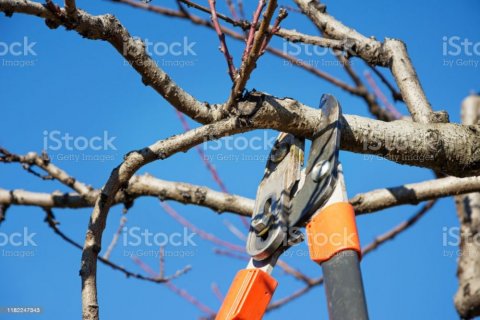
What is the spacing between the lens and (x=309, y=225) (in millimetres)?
1688

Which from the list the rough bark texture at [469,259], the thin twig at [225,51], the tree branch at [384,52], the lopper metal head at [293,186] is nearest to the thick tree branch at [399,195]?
the rough bark texture at [469,259]

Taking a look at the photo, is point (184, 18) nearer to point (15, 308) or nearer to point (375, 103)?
point (375, 103)

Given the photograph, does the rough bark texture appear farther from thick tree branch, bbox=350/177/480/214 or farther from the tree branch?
the tree branch

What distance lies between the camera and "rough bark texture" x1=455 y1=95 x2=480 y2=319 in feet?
10.2

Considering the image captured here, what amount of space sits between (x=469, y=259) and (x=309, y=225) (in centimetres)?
198

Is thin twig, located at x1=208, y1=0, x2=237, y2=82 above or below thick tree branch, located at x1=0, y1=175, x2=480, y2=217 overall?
below

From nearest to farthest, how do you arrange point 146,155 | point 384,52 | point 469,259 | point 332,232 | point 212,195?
point 332,232 → point 146,155 → point 384,52 → point 212,195 → point 469,259

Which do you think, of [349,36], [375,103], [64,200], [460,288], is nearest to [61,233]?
[64,200]

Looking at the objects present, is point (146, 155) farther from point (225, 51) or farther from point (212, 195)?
point (212, 195)

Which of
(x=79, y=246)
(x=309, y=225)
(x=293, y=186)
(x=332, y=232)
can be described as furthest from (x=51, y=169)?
(x=332, y=232)

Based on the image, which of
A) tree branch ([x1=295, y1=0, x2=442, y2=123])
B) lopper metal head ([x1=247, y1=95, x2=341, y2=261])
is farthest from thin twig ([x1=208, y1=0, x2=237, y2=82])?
tree branch ([x1=295, y1=0, x2=442, y2=123])

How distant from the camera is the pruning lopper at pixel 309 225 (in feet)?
4.96

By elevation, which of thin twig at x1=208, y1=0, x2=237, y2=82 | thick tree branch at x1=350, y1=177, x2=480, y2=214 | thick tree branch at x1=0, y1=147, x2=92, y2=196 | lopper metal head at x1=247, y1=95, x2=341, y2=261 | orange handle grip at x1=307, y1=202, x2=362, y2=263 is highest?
thick tree branch at x1=0, y1=147, x2=92, y2=196

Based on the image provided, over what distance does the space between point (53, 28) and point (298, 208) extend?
84 centimetres
